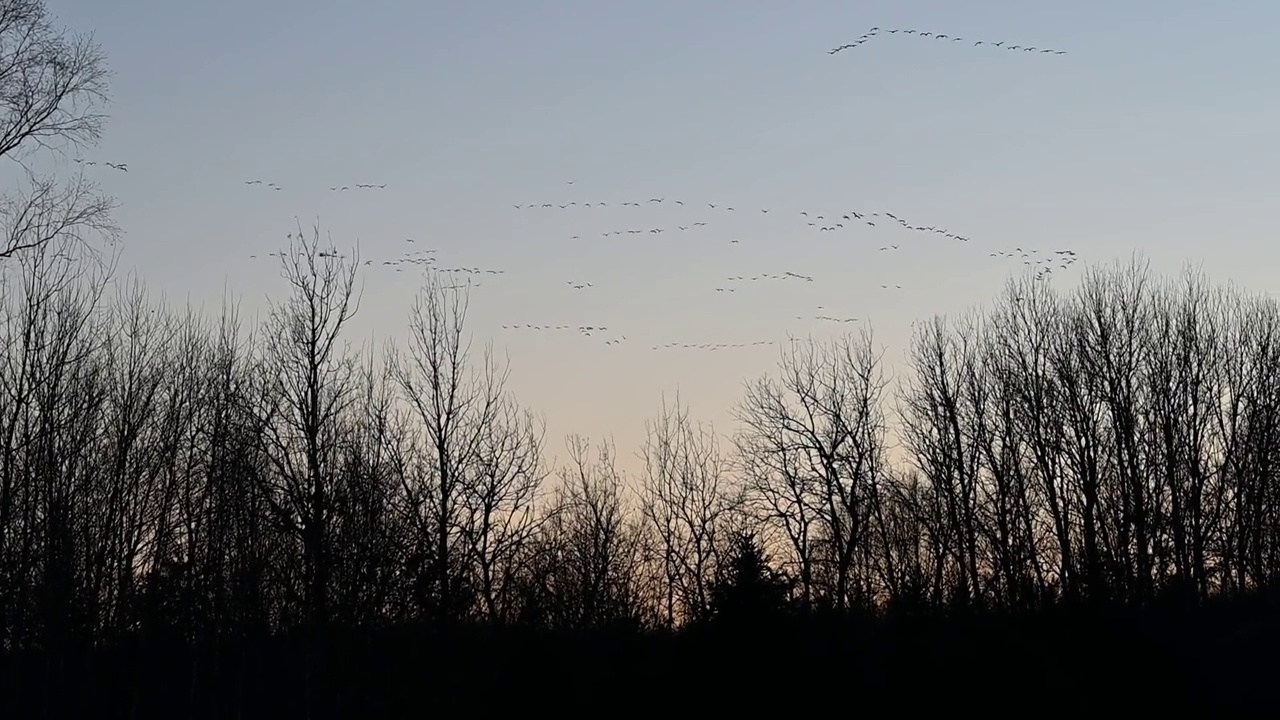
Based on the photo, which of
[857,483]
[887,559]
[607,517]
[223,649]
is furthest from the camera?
[607,517]

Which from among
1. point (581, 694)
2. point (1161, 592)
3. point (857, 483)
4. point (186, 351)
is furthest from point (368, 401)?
point (1161, 592)

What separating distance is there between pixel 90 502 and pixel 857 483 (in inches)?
856

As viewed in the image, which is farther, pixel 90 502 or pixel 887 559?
pixel 887 559

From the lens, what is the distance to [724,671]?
66.3 ft

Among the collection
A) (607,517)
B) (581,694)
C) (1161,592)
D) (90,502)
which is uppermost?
(607,517)

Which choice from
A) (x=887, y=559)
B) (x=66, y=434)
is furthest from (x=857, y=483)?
(x=66, y=434)

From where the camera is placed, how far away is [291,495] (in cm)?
2716

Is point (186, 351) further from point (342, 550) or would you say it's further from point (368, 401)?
point (342, 550)

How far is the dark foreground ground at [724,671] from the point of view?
20.9 metres

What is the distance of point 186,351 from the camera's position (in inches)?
1149

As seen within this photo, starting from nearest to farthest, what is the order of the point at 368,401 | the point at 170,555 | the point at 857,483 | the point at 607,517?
the point at 170,555 < the point at 368,401 < the point at 857,483 < the point at 607,517

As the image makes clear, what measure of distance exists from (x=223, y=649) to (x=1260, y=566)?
27.0 m

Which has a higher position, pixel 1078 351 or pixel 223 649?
pixel 1078 351

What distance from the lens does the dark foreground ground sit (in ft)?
68.7
